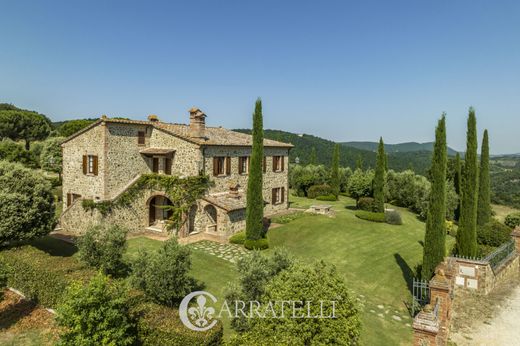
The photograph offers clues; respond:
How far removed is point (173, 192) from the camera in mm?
21625

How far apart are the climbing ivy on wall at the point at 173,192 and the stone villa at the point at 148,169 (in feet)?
1.22

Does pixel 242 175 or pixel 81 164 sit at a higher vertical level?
pixel 81 164

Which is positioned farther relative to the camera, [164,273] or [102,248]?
[102,248]

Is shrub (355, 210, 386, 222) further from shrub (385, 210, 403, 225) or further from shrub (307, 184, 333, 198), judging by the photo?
shrub (307, 184, 333, 198)

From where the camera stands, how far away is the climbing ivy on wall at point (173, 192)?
21.0m

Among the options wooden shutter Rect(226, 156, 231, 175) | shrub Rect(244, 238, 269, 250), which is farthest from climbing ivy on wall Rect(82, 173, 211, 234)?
shrub Rect(244, 238, 269, 250)

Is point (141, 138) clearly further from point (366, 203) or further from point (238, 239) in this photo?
point (366, 203)

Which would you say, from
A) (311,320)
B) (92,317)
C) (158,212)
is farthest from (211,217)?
(311,320)

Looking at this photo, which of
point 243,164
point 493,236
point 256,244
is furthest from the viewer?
point 243,164

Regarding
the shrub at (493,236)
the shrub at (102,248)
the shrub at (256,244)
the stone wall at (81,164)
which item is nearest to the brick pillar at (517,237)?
the shrub at (493,236)

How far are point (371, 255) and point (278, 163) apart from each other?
13.2m

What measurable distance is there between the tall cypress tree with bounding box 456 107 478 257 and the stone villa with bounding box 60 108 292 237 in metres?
12.3

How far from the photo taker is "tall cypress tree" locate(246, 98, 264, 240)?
1959cm

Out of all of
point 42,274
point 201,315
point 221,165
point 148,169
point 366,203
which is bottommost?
point 201,315
